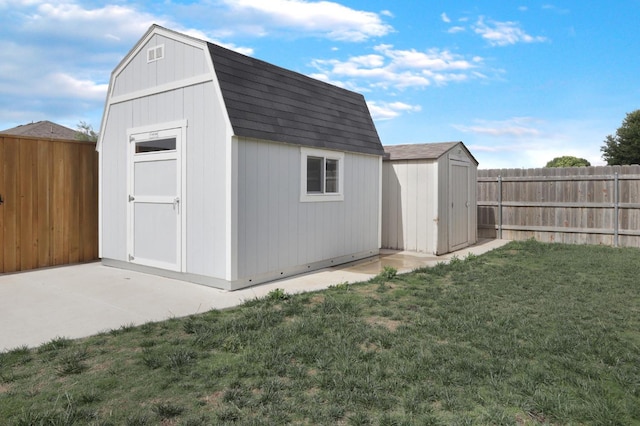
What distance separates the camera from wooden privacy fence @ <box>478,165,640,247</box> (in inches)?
402

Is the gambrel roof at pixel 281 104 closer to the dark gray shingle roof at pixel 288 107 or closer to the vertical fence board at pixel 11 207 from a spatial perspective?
the dark gray shingle roof at pixel 288 107

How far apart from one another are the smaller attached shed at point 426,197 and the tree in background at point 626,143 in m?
21.5

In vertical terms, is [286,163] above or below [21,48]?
below

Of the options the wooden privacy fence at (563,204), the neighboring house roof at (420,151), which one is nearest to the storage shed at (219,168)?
the neighboring house roof at (420,151)

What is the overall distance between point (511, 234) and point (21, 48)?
1399cm

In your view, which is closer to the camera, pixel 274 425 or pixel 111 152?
pixel 274 425

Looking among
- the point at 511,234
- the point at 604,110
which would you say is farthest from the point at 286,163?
the point at 604,110

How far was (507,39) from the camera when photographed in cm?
920

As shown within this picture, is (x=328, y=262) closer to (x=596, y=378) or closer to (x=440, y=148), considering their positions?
(x=440, y=148)

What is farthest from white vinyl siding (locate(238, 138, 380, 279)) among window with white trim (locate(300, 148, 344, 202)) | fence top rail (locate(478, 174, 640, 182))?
fence top rail (locate(478, 174, 640, 182))

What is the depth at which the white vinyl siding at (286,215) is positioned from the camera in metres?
5.85

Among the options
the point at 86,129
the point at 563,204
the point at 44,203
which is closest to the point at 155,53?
the point at 44,203

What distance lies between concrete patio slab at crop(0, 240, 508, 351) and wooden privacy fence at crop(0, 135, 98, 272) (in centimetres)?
39

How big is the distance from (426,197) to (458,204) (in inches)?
47.8
